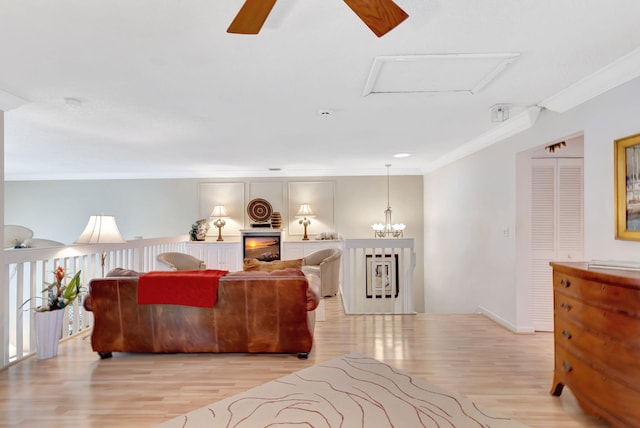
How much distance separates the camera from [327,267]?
5.55 metres

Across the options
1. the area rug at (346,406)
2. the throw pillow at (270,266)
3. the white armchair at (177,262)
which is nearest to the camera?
the area rug at (346,406)

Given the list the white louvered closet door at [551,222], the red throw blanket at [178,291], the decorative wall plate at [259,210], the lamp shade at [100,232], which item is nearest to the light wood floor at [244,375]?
the white louvered closet door at [551,222]

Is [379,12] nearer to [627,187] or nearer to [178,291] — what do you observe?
[627,187]

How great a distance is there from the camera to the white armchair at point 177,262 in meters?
4.98

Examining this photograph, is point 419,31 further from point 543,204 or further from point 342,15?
point 543,204

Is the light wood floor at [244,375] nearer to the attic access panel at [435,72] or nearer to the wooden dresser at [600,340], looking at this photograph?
the wooden dresser at [600,340]

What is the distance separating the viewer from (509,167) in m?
3.85

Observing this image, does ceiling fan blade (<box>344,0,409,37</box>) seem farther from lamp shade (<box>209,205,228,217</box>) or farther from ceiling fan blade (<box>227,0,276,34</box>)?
lamp shade (<box>209,205,228,217</box>)

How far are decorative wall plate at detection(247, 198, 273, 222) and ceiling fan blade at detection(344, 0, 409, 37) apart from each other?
5787mm

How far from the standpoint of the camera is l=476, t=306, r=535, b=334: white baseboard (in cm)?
366

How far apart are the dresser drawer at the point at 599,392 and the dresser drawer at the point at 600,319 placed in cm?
24

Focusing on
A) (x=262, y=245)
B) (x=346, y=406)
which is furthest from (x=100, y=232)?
(x=262, y=245)

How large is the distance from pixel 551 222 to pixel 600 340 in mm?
2163

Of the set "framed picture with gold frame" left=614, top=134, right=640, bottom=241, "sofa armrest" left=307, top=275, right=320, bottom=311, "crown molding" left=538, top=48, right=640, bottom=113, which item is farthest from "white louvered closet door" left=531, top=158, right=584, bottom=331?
"sofa armrest" left=307, top=275, right=320, bottom=311
